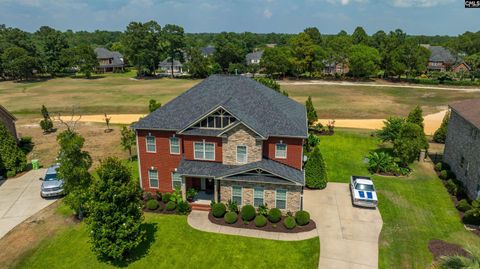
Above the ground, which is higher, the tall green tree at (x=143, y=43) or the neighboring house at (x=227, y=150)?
the tall green tree at (x=143, y=43)

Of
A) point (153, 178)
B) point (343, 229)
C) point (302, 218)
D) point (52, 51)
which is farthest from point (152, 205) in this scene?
point (52, 51)

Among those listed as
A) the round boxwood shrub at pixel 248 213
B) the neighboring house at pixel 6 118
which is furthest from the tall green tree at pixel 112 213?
the neighboring house at pixel 6 118

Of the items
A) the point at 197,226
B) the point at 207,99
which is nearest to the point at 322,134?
the point at 207,99

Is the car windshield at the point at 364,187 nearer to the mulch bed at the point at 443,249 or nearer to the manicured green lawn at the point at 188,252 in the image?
the mulch bed at the point at 443,249

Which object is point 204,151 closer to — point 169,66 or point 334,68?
point 334,68

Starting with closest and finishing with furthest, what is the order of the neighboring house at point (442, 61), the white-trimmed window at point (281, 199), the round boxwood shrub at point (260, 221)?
1. the round boxwood shrub at point (260, 221)
2. the white-trimmed window at point (281, 199)
3. the neighboring house at point (442, 61)

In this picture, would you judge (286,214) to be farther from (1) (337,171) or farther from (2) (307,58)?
(2) (307,58)
